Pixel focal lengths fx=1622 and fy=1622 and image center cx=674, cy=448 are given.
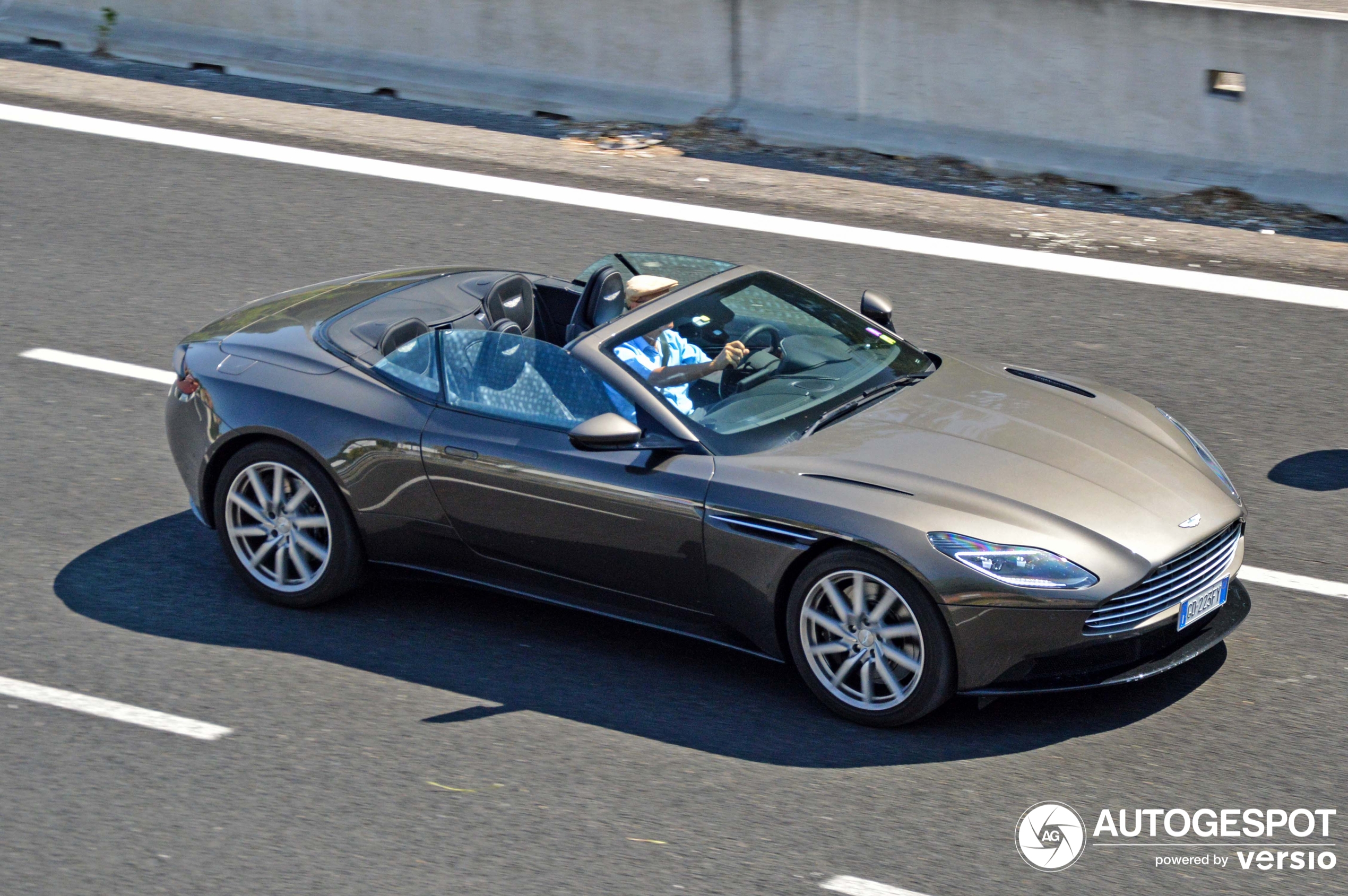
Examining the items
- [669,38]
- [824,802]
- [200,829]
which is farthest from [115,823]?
[669,38]

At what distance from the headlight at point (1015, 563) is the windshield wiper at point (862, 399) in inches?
31.4

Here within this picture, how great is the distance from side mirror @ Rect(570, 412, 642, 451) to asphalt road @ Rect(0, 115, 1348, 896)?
0.93 meters

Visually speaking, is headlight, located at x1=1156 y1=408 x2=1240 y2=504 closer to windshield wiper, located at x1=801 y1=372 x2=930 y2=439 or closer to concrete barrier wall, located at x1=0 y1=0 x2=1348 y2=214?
windshield wiper, located at x1=801 y1=372 x2=930 y2=439

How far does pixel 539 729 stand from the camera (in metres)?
5.74

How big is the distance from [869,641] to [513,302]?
2391 mm

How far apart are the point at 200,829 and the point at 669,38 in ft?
27.0

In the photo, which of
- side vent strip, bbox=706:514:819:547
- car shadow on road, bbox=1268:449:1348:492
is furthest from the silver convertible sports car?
car shadow on road, bbox=1268:449:1348:492

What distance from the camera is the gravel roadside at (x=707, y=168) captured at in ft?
34.0

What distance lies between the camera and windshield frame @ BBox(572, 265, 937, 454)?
591 centimetres

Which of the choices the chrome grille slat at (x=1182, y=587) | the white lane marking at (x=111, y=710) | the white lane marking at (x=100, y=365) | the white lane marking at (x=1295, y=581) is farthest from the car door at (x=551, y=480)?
the white lane marking at (x=100, y=365)

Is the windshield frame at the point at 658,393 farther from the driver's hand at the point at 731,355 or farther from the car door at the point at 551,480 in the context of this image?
the driver's hand at the point at 731,355

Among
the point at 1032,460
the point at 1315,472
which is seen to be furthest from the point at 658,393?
the point at 1315,472

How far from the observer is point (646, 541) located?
231 inches

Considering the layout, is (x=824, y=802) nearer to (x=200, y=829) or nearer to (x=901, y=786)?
(x=901, y=786)
